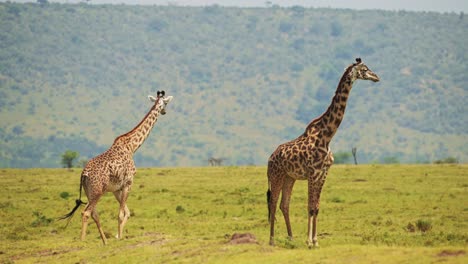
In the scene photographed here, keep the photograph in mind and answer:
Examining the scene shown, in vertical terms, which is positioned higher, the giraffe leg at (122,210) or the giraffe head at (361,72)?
the giraffe head at (361,72)

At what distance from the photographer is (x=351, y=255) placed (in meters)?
17.0

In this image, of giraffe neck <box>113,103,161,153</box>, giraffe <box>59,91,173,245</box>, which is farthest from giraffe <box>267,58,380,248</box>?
giraffe neck <box>113,103,161,153</box>

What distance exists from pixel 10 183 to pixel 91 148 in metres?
110

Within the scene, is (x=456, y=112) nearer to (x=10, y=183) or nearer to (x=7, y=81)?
(x=7, y=81)

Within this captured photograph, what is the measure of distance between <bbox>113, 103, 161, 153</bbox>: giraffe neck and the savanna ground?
2.22 metres

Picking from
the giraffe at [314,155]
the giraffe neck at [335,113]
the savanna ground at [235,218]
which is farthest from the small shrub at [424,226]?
the giraffe neck at [335,113]

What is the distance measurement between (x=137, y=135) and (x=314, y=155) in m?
5.76

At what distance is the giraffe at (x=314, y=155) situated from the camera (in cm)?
1966

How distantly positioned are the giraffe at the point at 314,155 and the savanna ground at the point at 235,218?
951 mm

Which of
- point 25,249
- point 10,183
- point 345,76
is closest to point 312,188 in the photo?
point 345,76

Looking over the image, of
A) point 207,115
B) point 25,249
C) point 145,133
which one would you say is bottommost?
point 25,249

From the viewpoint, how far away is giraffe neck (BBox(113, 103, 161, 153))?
2367 centimetres

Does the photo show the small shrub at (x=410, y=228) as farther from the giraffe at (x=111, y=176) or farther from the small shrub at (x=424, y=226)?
the giraffe at (x=111, y=176)

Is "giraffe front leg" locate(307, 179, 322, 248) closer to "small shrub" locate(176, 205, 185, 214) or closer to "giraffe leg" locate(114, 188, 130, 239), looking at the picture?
"giraffe leg" locate(114, 188, 130, 239)
